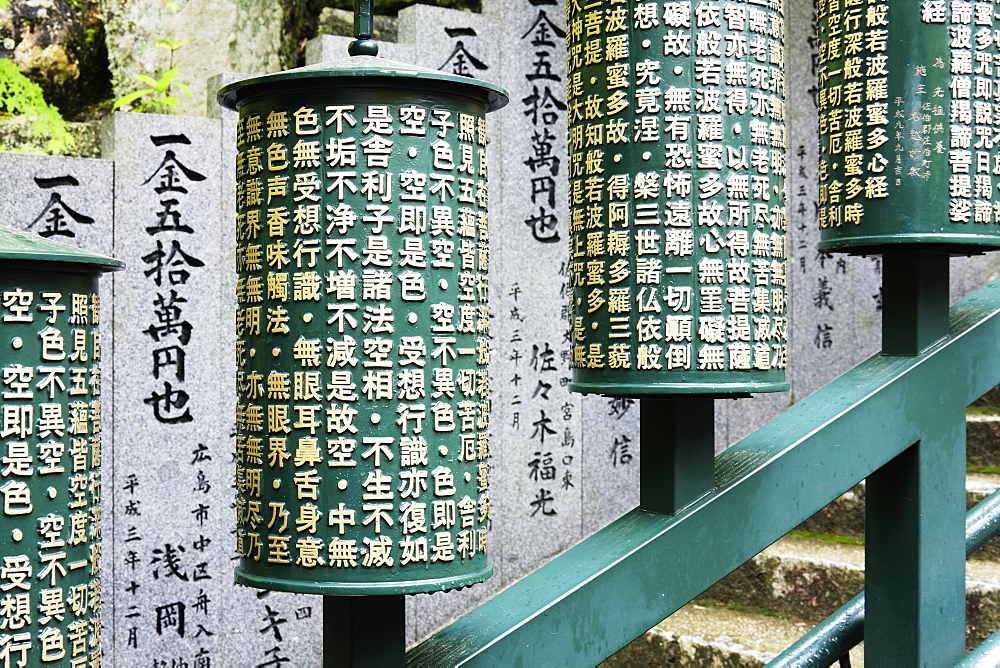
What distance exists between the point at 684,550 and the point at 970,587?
1.70 m

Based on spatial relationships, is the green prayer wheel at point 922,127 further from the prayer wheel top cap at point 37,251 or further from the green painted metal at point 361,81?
the prayer wheel top cap at point 37,251

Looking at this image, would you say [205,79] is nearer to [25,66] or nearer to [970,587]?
[25,66]

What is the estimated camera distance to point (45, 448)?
4.49 feet

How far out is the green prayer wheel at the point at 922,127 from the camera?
204cm

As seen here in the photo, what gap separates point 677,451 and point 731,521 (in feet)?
0.64

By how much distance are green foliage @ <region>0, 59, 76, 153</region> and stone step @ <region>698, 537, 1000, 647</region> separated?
9.95ft

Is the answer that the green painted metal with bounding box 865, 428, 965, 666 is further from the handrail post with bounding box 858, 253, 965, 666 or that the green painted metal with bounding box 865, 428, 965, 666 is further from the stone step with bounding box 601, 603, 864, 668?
the stone step with bounding box 601, 603, 864, 668

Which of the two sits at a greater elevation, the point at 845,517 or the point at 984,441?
the point at 984,441

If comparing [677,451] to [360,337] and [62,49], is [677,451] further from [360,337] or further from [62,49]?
[62,49]

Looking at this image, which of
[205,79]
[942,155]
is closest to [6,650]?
[942,155]

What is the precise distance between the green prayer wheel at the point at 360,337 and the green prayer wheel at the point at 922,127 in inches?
38.7

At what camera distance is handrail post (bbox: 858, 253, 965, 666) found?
2.15 metres

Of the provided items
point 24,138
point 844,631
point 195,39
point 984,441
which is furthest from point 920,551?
point 24,138

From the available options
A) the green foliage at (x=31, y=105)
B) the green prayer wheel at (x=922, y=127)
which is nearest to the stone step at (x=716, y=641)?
the green prayer wheel at (x=922, y=127)
